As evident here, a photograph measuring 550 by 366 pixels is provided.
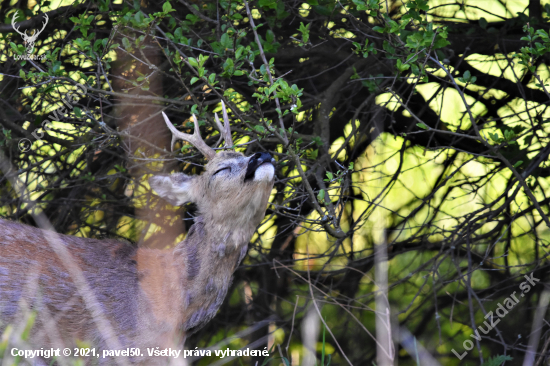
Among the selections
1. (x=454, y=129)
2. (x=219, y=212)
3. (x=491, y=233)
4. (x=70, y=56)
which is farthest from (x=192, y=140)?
(x=491, y=233)

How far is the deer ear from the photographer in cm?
404

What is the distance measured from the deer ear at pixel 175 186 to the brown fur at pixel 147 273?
0.78 feet

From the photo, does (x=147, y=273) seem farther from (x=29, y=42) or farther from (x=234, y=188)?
(x=29, y=42)

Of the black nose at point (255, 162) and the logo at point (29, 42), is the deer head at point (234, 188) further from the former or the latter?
the logo at point (29, 42)

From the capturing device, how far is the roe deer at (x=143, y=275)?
11.1 ft

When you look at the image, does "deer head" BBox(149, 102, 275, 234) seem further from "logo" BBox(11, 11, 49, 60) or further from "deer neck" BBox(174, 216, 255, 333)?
"logo" BBox(11, 11, 49, 60)

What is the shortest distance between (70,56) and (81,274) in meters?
2.40

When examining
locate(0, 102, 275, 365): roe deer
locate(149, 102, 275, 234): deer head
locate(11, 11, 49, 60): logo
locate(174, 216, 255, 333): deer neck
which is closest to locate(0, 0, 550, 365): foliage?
locate(11, 11, 49, 60): logo

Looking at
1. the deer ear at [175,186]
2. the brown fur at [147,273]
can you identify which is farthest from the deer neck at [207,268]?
the deer ear at [175,186]

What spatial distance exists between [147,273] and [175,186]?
0.71 meters

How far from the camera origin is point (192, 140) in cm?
404

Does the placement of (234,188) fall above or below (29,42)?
below

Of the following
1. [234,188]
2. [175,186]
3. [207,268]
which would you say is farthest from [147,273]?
[234,188]

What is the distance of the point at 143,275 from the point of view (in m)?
3.66
